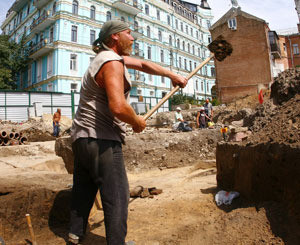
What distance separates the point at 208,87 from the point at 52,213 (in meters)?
41.4

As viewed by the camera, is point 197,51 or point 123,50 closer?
point 123,50

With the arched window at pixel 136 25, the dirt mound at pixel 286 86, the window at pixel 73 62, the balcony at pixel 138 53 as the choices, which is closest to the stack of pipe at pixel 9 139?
the dirt mound at pixel 286 86

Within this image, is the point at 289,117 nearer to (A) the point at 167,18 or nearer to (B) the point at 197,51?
(A) the point at 167,18

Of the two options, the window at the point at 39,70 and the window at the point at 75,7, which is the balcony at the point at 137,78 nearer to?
the window at the point at 75,7

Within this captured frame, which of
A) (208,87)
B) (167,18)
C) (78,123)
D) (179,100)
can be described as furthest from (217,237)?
(208,87)

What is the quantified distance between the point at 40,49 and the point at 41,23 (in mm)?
2882

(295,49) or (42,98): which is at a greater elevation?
(295,49)

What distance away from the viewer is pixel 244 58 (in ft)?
86.4

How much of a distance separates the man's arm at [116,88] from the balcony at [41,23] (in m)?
25.7

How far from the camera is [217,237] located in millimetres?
2014

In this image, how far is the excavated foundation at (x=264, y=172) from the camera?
1912mm

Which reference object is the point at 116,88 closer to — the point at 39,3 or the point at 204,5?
the point at 39,3

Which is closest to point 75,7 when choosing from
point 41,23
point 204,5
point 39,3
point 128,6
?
point 41,23

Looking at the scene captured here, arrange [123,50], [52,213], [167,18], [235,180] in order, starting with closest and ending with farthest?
1. [123,50]
2. [52,213]
3. [235,180]
4. [167,18]
